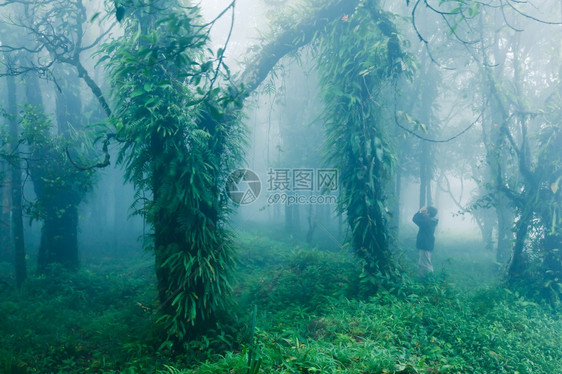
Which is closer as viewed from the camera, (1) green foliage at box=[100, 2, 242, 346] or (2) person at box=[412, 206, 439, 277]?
(1) green foliage at box=[100, 2, 242, 346]

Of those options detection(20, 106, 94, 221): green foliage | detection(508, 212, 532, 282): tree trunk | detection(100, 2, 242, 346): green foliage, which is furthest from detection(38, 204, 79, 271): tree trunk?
detection(508, 212, 532, 282): tree trunk

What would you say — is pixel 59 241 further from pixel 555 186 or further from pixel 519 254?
pixel 555 186

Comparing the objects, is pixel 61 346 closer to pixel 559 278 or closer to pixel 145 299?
pixel 145 299

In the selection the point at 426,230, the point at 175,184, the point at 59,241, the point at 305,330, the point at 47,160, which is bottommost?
the point at 305,330

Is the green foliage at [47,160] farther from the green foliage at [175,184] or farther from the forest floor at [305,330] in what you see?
the green foliage at [175,184]

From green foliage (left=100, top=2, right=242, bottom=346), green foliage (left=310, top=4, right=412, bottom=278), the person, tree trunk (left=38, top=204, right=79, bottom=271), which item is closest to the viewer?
green foliage (left=100, top=2, right=242, bottom=346)

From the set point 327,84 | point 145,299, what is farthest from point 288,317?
point 327,84

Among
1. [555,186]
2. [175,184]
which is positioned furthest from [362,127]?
[555,186]

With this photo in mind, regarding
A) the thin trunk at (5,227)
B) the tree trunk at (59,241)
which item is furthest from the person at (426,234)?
the thin trunk at (5,227)

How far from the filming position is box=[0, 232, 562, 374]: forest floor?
4.40 meters

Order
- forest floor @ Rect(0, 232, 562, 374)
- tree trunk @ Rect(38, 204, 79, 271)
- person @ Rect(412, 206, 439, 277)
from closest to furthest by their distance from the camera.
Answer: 1. forest floor @ Rect(0, 232, 562, 374)
2. person @ Rect(412, 206, 439, 277)
3. tree trunk @ Rect(38, 204, 79, 271)

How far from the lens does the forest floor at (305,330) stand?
14.4ft

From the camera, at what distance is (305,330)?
18.9 feet

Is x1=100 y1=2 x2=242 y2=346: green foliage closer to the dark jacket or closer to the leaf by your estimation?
the dark jacket
